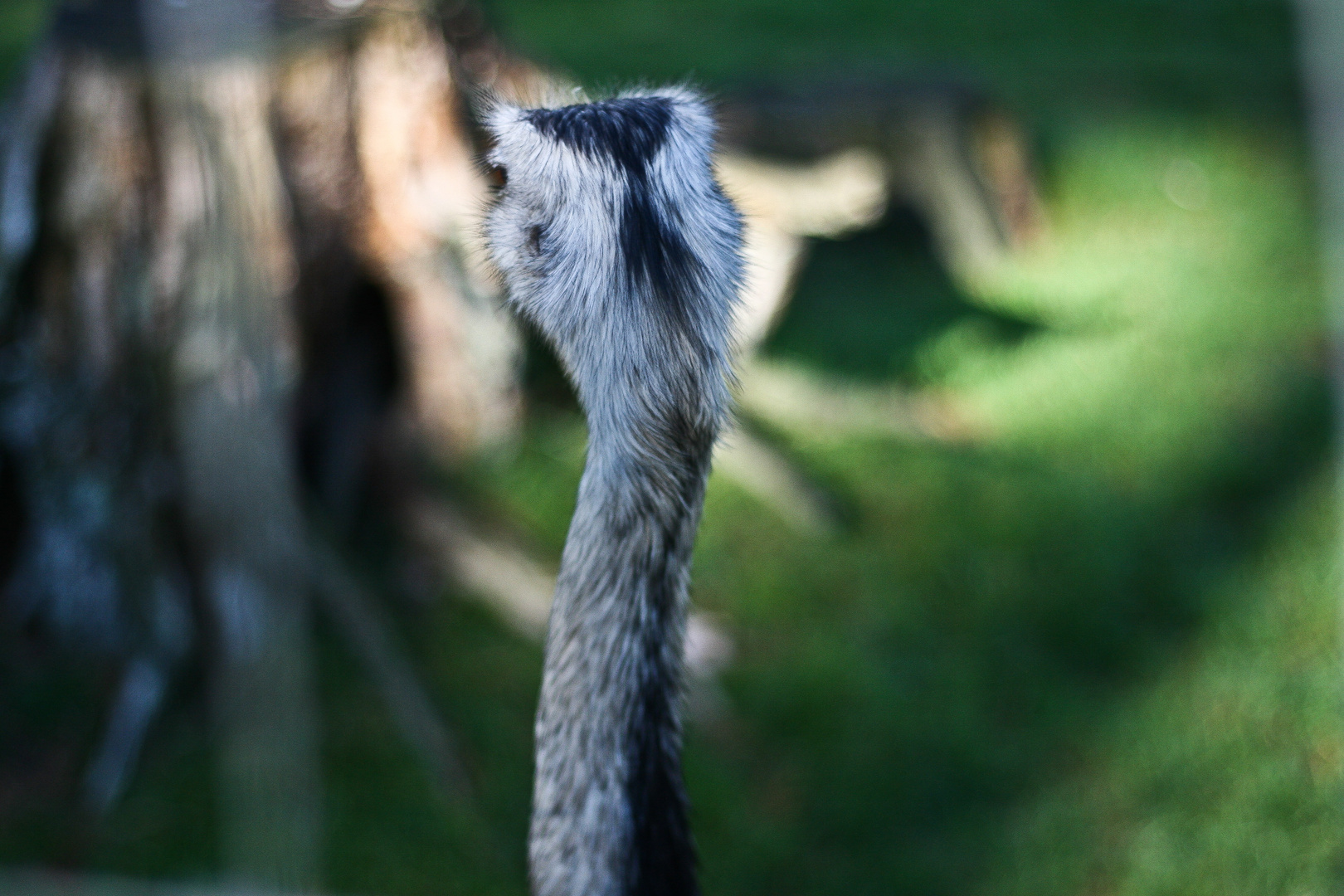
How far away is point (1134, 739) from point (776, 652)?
2.18 feet

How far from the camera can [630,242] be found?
44.8 inches

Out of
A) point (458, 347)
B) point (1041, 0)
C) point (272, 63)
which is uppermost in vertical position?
point (1041, 0)

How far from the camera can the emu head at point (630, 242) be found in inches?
45.1

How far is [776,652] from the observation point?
8.34 ft

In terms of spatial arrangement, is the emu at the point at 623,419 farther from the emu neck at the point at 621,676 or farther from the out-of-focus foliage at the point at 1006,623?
the out-of-focus foliage at the point at 1006,623

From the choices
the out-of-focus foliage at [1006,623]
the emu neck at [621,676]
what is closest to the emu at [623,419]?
the emu neck at [621,676]

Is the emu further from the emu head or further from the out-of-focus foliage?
the out-of-focus foliage

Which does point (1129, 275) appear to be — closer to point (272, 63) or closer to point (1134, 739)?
point (1134, 739)

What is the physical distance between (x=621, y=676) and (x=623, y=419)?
25 centimetres

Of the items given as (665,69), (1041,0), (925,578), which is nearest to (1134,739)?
(925,578)

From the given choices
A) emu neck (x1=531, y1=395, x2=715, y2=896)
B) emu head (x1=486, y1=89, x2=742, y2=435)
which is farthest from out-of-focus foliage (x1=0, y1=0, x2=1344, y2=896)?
emu head (x1=486, y1=89, x2=742, y2=435)

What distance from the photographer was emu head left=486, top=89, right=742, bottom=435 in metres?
1.15

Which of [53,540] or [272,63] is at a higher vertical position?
[272,63]

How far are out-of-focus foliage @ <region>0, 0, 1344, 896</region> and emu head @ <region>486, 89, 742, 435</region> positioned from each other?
4.16 ft
